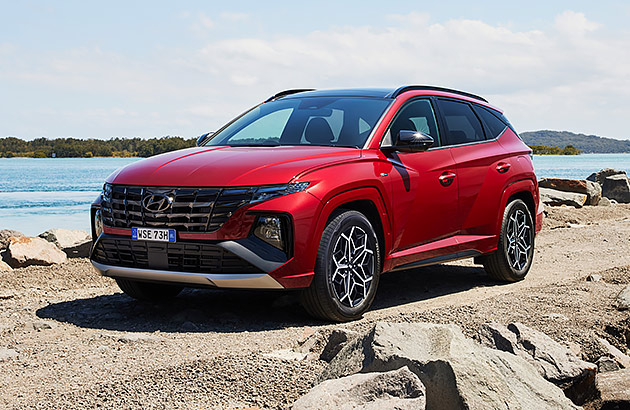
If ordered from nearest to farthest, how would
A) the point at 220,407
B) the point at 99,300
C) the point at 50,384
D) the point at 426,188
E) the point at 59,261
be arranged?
1. the point at 220,407
2. the point at 50,384
3. the point at 426,188
4. the point at 99,300
5. the point at 59,261

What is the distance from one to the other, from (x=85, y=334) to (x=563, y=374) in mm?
3415

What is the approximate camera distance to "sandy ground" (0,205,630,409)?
392cm

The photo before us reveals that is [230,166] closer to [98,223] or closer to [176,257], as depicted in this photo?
[176,257]

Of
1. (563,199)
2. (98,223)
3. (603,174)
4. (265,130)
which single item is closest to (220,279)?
(98,223)

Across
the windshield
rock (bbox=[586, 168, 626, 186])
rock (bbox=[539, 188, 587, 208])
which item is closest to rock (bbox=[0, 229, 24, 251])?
the windshield

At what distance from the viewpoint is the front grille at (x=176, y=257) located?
17.5 ft

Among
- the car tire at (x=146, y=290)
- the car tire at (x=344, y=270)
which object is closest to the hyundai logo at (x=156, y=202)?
the car tire at (x=146, y=290)

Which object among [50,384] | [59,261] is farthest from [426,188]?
[59,261]

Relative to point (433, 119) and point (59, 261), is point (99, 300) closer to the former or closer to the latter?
point (59, 261)

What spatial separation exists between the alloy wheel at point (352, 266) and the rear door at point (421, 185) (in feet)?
1.43

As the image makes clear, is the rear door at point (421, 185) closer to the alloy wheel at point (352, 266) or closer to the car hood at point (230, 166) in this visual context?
the alloy wheel at point (352, 266)

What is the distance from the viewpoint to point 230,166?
5492 mm

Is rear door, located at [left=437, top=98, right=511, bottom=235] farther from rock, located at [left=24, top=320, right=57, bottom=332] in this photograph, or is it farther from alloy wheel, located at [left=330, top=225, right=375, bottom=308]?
rock, located at [left=24, top=320, right=57, bottom=332]

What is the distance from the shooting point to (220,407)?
368 cm
